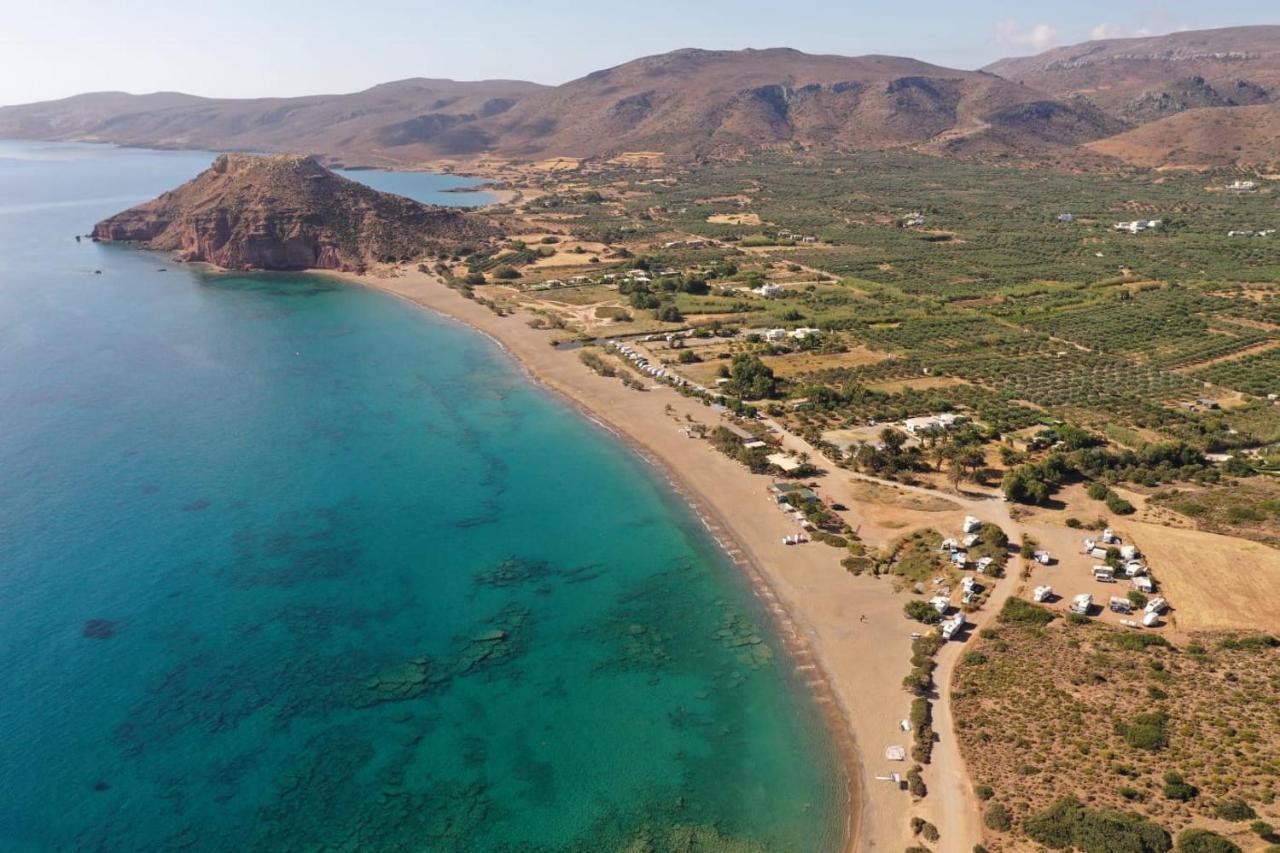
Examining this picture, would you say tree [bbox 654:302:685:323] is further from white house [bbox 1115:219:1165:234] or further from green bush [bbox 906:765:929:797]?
white house [bbox 1115:219:1165:234]

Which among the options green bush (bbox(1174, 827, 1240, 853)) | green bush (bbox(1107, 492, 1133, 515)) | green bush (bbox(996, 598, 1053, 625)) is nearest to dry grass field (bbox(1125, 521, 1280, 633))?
green bush (bbox(1107, 492, 1133, 515))

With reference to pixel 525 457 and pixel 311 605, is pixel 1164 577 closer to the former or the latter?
pixel 525 457

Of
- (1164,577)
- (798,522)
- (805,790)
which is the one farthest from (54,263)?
(1164,577)

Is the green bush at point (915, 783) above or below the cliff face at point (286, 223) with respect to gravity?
below

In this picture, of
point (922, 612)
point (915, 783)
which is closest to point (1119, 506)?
point (922, 612)

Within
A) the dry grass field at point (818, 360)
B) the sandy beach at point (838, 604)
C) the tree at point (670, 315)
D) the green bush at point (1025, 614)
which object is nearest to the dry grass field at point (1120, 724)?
the green bush at point (1025, 614)

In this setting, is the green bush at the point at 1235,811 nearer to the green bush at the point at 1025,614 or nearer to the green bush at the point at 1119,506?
the green bush at the point at 1025,614

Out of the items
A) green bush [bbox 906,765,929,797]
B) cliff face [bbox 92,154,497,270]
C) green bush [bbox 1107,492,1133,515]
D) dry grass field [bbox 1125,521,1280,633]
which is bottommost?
green bush [bbox 906,765,929,797]
